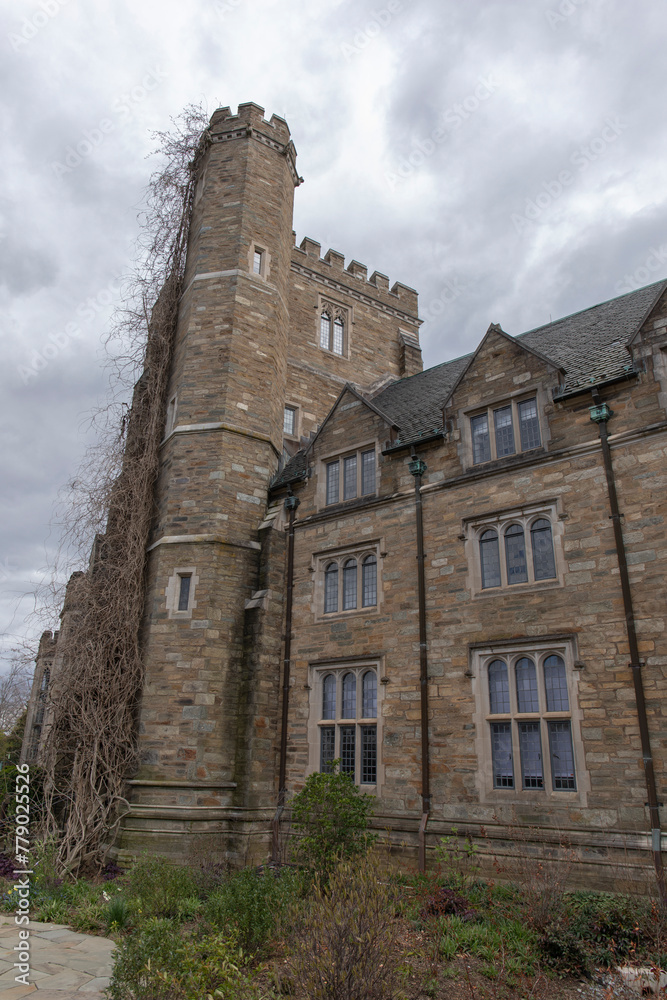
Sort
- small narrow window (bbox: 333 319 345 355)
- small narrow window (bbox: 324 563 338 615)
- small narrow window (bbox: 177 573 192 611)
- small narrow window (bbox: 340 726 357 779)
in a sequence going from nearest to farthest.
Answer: small narrow window (bbox: 340 726 357 779) → small narrow window (bbox: 324 563 338 615) → small narrow window (bbox: 177 573 192 611) → small narrow window (bbox: 333 319 345 355)

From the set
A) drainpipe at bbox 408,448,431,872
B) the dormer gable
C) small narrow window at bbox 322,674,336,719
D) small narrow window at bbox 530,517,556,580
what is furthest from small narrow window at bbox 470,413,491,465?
small narrow window at bbox 322,674,336,719

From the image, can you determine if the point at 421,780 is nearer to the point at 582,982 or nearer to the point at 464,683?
the point at 464,683

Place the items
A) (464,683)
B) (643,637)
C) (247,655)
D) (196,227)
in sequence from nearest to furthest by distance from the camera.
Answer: (643,637) < (464,683) < (247,655) < (196,227)

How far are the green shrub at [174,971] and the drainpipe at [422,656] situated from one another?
17.6 ft

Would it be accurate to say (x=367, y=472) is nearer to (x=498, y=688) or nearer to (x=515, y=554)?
(x=515, y=554)

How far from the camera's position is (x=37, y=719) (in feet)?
80.4

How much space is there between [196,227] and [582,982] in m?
18.9

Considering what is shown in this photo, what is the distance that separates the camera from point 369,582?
14070 millimetres

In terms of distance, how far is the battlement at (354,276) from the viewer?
973 inches

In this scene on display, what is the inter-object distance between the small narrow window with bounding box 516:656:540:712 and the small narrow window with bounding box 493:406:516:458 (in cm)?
384

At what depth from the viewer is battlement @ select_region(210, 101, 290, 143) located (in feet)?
65.6

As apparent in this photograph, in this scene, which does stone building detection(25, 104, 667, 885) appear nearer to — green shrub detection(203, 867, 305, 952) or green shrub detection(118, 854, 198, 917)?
green shrub detection(118, 854, 198, 917)

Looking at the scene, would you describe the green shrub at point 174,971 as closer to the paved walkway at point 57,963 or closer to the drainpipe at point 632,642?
the paved walkway at point 57,963

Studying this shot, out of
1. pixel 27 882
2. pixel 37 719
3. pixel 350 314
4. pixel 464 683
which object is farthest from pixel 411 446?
pixel 37 719
